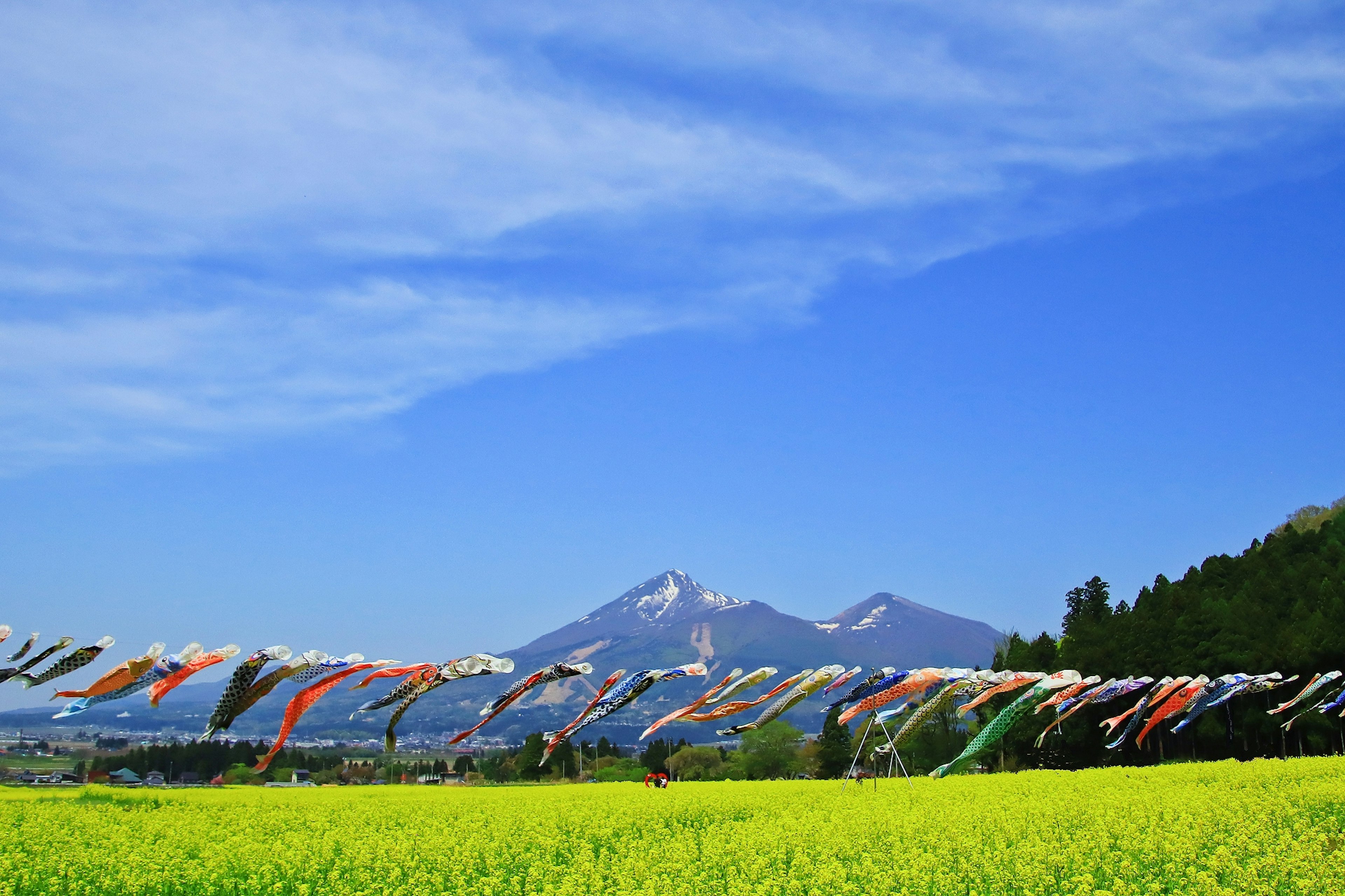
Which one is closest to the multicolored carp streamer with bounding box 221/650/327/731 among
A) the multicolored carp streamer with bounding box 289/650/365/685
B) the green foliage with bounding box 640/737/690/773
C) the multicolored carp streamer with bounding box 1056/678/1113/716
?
the multicolored carp streamer with bounding box 289/650/365/685

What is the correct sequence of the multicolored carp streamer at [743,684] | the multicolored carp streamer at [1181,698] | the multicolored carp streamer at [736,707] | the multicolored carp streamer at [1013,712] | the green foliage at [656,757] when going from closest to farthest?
the multicolored carp streamer at [743,684] → the multicolored carp streamer at [736,707] → the multicolored carp streamer at [1013,712] → the multicolored carp streamer at [1181,698] → the green foliage at [656,757]

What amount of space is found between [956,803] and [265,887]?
11159mm

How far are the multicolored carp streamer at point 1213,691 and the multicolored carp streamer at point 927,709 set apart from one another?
1106cm

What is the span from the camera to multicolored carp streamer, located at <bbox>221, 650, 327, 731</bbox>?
14.2 m

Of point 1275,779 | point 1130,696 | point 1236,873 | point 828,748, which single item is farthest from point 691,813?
point 828,748

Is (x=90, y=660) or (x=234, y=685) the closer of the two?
(x=234, y=685)

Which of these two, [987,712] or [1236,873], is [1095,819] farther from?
[987,712]

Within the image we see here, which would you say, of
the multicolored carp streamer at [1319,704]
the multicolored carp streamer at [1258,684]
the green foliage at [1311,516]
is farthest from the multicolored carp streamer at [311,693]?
the green foliage at [1311,516]

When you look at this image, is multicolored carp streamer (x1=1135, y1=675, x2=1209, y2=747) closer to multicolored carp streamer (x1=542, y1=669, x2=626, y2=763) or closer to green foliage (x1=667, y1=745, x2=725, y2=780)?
multicolored carp streamer (x1=542, y1=669, x2=626, y2=763)

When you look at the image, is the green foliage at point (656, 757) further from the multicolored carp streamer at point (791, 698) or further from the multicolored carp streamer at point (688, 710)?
the multicolored carp streamer at point (688, 710)

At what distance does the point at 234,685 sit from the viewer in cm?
1403

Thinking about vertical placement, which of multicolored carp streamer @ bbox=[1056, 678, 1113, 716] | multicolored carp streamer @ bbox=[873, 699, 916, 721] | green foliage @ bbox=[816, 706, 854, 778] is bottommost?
green foliage @ bbox=[816, 706, 854, 778]

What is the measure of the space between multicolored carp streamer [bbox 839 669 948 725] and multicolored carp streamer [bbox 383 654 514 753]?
8474mm

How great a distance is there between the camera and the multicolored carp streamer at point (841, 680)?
19594mm
